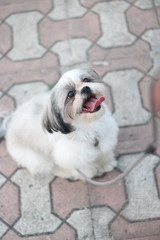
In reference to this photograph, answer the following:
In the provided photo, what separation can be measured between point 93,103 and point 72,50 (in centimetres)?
134

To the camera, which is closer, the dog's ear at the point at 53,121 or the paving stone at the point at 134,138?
the dog's ear at the point at 53,121

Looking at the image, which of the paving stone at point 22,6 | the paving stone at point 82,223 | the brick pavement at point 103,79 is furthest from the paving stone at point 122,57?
the paving stone at point 82,223

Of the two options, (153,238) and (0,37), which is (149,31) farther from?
(153,238)

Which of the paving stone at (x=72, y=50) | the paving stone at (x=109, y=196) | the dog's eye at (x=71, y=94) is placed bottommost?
the paving stone at (x=109, y=196)

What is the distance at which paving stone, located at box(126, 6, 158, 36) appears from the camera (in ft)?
11.9

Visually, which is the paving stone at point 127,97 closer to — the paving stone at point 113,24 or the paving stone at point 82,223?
the paving stone at point 113,24

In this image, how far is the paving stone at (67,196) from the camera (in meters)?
2.91

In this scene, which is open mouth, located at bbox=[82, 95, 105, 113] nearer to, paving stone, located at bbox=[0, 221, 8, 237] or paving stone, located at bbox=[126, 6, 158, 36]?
paving stone, located at bbox=[0, 221, 8, 237]

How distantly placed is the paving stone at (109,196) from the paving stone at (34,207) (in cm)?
29

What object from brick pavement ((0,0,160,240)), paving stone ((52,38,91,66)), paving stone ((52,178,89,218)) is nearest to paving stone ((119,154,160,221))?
brick pavement ((0,0,160,240))

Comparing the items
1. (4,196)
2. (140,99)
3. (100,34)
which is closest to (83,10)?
(100,34)

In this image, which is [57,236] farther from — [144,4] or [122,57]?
[144,4]

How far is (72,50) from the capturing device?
358 centimetres

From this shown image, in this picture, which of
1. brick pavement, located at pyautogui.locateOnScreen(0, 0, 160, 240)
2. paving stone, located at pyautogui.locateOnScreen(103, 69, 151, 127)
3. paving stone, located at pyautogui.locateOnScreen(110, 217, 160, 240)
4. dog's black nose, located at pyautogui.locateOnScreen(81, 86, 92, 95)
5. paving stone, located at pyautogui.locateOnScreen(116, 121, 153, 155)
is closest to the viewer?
dog's black nose, located at pyautogui.locateOnScreen(81, 86, 92, 95)
